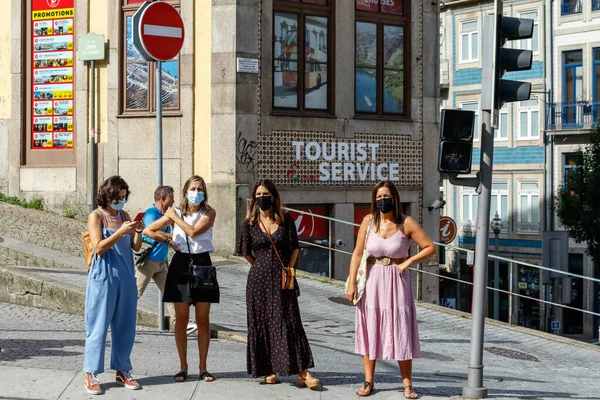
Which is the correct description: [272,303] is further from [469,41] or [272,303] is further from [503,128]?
[469,41]

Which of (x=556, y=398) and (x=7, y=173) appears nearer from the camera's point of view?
(x=556, y=398)

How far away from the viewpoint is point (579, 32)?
43625 mm

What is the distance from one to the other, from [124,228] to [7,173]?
43.6ft

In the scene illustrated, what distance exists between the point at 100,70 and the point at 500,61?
40.4ft

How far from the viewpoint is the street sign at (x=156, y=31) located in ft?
37.2

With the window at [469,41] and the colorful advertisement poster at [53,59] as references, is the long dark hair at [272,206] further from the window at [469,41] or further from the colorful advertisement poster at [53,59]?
the window at [469,41]

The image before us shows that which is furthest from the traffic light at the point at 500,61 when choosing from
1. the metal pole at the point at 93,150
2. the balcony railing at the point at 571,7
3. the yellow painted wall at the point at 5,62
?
the balcony railing at the point at 571,7

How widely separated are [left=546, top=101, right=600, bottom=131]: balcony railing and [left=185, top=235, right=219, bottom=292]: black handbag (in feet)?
114

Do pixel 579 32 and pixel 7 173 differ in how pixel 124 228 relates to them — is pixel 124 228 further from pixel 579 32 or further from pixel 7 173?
pixel 579 32

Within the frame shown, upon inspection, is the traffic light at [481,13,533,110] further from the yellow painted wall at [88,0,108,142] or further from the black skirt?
the yellow painted wall at [88,0,108,142]

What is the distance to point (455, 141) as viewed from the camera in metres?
9.12

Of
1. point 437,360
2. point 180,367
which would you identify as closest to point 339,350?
point 437,360

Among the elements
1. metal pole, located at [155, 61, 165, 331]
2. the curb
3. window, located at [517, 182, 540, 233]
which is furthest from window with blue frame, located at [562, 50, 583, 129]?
metal pole, located at [155, 61, 165, 331]

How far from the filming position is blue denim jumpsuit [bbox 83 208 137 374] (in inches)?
345
